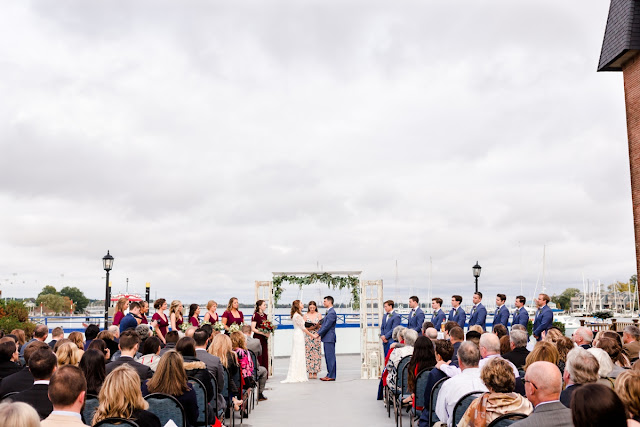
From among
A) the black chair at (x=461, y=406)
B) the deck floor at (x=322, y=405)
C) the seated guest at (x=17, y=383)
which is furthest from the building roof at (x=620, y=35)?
the seated guest at (x=17, y=383)

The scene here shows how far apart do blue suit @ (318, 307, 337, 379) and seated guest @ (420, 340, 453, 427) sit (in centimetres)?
734

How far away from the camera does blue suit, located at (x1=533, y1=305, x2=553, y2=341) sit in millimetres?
12242

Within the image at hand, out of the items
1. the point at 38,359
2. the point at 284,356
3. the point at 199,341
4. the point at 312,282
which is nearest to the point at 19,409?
the point at 38,359

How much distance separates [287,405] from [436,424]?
215 inches

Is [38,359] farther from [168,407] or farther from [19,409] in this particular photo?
[19,409]

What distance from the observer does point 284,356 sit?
21109 mm

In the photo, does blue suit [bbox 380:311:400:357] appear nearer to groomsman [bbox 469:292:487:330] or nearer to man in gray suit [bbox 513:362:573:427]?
groomsman [bbox 469:292:487:330]

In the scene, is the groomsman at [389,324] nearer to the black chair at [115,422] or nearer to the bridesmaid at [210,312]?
the bridesmaid at [210,312]

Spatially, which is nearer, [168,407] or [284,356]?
[168,407]

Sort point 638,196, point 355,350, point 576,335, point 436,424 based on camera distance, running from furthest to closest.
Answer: point 355,350 → point 638,196 → point 576,335 → point 436,424

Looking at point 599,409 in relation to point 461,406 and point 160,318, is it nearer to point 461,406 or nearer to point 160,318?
point 461,406

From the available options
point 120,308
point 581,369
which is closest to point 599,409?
point 581,369

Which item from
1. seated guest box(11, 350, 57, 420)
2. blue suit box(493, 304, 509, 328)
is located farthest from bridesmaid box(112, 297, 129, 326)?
blue suit box(493, 304, 509, 328)

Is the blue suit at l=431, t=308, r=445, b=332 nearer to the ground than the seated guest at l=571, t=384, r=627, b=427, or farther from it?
Result: nearer to the ground
